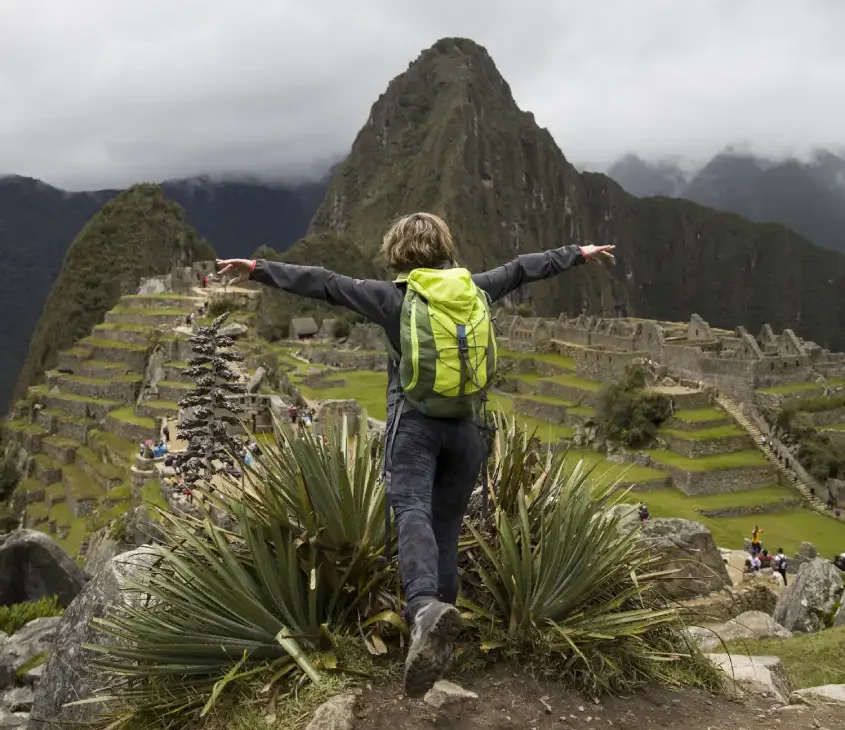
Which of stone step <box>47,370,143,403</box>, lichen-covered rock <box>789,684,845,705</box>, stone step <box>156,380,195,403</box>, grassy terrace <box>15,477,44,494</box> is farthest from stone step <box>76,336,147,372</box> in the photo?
lichen-covered rock <box>789,684,845,705</box>

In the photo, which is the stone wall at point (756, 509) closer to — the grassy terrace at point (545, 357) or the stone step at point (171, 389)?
the grassy terrace at point (545, 357)

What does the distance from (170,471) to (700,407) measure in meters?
26.3

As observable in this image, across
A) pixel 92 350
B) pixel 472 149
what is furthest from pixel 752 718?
pixel 472 149

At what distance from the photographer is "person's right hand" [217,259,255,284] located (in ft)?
12.7

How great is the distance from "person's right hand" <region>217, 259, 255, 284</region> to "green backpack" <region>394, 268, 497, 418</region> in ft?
2.82

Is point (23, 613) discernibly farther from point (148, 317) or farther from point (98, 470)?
point (148, 317)

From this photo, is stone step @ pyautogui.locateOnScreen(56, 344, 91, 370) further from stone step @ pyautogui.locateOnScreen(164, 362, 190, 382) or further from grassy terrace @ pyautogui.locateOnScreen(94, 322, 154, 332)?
stone step @ pyautogui.locateOnScreen(164, 362, 190, 382)

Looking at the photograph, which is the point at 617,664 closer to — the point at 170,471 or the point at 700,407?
the point at 170,471

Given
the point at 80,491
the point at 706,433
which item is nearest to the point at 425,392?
the point at 80,491

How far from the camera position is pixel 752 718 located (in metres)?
3.69

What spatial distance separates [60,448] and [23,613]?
22.9 metres

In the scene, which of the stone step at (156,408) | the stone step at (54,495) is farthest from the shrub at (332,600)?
the stone step at (54,495)

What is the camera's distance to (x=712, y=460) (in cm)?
3131

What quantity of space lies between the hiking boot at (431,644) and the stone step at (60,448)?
32.6 metres
